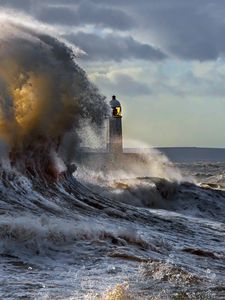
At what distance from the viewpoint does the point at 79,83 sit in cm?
1294

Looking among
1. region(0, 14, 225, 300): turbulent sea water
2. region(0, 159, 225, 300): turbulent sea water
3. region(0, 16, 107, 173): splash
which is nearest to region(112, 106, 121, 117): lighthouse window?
region(0, 14, 225, 300): turbulent sea water

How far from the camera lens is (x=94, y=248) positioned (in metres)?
6.77

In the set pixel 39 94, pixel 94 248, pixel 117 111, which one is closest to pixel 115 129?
pixel 117 111

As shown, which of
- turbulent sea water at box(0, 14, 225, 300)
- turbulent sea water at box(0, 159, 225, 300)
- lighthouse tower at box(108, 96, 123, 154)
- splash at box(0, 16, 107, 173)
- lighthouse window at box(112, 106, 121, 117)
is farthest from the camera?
lighthouse window at box(112, 106, 121, 117)

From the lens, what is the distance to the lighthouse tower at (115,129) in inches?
939

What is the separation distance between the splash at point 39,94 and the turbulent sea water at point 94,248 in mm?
956

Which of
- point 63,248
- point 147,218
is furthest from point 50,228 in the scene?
point 147,218

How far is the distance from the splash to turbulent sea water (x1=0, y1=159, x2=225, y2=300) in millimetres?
956

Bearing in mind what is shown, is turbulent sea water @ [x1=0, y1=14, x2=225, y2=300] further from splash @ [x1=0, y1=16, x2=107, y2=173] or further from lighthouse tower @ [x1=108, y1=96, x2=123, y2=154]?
lighthouse tower @ [x1=108, y1=96, x2=123, y2=154]

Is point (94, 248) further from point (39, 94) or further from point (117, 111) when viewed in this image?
point (117, 111)

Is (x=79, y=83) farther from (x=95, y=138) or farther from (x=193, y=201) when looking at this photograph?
(x=193, y=201)

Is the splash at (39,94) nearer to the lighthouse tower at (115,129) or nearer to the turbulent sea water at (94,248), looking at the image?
the turbulent sea water at (94,248)

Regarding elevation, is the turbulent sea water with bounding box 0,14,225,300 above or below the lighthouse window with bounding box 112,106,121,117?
below

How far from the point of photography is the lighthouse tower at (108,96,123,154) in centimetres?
2384
